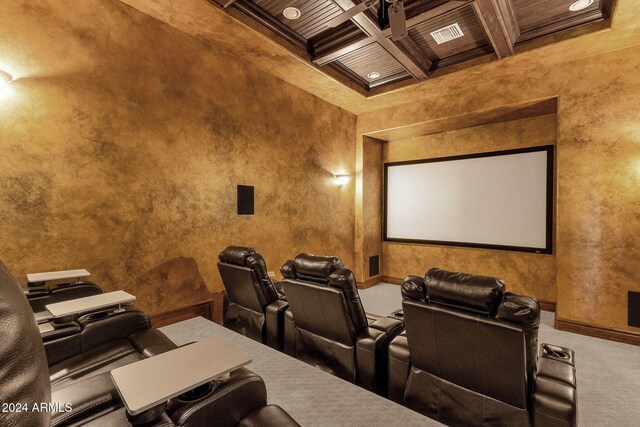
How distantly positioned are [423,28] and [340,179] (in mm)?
2746

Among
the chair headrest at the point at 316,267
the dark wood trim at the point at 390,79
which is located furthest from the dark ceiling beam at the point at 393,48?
the chair headrest at the point at 316,267

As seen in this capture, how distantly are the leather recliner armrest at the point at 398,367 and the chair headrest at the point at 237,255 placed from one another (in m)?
1.43

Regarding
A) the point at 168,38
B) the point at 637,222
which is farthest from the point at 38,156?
the point at 637,222

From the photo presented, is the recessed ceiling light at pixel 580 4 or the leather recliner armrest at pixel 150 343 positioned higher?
the recessed ceiling light at pixel 580 4

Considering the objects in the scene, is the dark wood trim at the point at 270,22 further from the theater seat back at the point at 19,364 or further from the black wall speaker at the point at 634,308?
the black wall speaker at the point at 634,308

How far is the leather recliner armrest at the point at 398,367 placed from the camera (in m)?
1.86

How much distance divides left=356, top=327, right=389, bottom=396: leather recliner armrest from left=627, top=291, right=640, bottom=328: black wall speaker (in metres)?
3.34

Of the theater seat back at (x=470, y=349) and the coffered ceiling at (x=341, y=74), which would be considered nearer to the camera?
the theater seat back at (x=470, y=349)

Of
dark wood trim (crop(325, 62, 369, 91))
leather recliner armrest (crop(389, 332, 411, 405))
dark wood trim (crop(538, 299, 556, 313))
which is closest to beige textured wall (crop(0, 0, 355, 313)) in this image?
dark wood trim (crop(325, 62, 369, 91))

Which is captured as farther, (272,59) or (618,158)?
(272,59)

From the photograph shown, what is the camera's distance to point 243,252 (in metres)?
2.71

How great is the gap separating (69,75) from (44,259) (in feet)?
5.30

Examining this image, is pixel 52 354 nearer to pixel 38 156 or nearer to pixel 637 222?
pixel 38 156

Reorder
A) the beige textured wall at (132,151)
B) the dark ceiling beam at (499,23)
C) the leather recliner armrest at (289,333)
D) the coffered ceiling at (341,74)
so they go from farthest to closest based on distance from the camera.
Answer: the coffered ceiling at (341,74) < the dark ceiling beam at (499,23) < the leather recliner armrest at (289,333) < the beige textured wall at (132,151)
